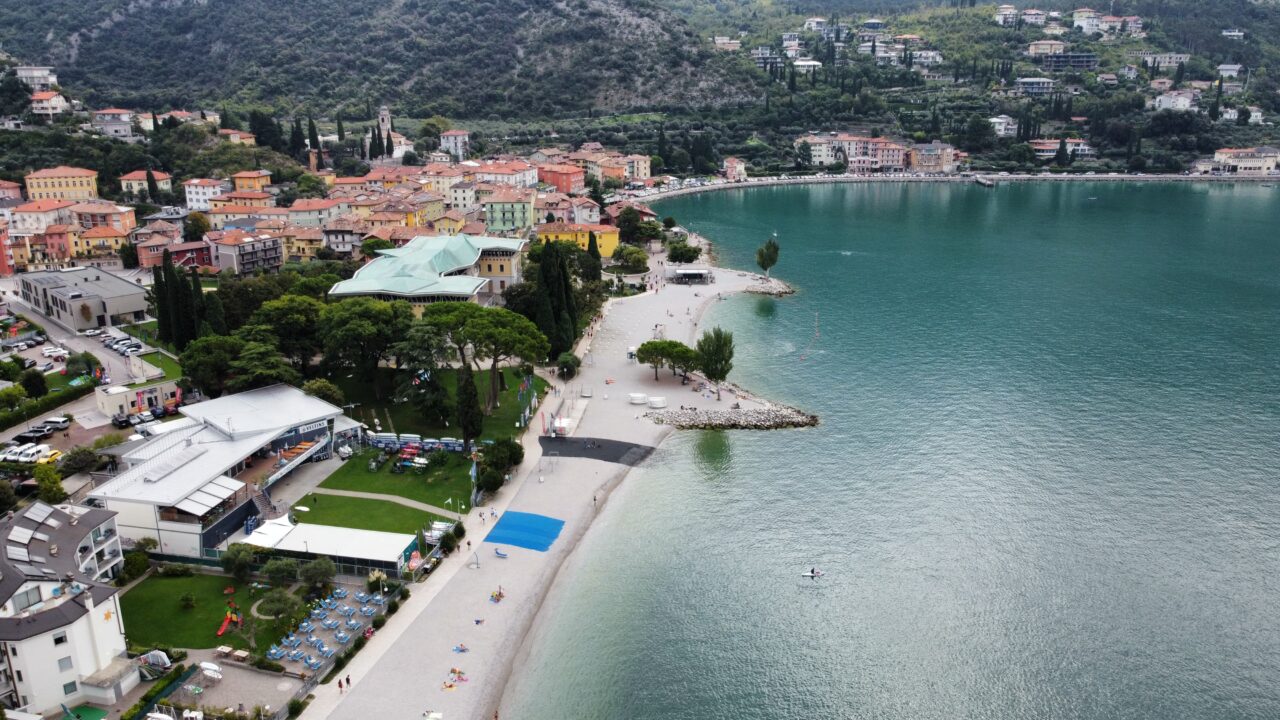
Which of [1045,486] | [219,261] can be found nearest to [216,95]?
[219,261]

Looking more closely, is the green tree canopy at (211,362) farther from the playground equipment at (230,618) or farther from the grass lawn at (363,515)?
the playground equipment at (230,618)

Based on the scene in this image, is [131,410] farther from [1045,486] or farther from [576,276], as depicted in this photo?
[1045,486]

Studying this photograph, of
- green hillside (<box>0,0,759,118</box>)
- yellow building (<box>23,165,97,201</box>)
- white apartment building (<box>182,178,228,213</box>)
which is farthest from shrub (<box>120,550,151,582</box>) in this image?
green hillside (<box>0,0,759,118</box>)

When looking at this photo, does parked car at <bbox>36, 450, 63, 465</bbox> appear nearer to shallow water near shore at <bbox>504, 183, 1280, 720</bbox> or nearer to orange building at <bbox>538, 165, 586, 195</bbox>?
shallow water near shore at <bbox>504, 183, 1280, 720</bbox>

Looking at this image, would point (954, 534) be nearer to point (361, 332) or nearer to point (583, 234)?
point (361, 332)

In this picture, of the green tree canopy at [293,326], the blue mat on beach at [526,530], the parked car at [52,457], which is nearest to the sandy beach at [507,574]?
the blue mat on beach at [526,530]

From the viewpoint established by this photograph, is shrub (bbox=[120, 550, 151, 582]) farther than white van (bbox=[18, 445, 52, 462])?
No

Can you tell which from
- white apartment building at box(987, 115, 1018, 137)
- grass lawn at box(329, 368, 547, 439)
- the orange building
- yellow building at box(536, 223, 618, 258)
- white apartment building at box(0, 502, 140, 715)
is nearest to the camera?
white apartment building at box(0, 502, 140, 715)
